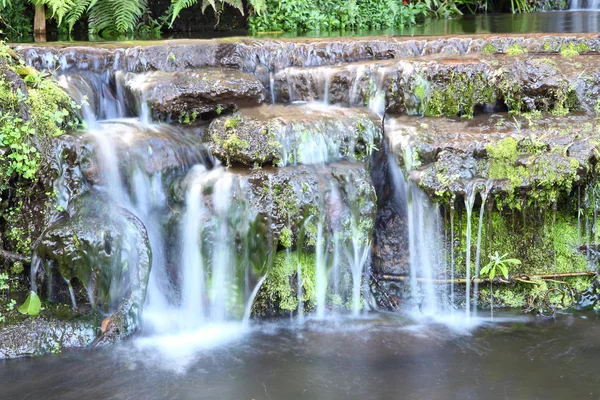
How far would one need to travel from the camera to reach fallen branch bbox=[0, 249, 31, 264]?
5.57m

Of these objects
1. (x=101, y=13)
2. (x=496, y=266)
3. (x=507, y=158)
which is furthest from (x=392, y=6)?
(x=496, y=266)

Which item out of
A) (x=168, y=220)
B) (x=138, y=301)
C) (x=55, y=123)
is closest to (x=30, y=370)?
(x=138, y=301)

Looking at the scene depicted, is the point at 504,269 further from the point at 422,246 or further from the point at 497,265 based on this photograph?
the point at 422,246

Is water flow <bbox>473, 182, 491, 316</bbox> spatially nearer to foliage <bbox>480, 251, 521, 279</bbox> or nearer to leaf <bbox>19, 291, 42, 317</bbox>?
foliage <bbox>480, 251, 521, 279</bbox>

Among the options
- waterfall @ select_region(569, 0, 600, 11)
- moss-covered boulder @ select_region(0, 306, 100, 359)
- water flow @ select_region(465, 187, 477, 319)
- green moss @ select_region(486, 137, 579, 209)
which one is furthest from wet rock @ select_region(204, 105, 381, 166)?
waterfall @ select_region(569, 0, 600, 11)

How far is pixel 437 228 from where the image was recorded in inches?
230

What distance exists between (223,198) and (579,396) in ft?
9.60

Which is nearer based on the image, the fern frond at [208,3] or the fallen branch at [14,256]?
the fallen branch at [14,256]

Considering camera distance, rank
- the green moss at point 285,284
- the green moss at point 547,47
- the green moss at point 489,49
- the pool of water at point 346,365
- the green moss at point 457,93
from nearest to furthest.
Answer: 1. the pool of water at point 346,365
2. the green moss at point 285,284
3. the green moss at point 457,93
4. the green moss at point 547,47
5. the green moss at point 489,49

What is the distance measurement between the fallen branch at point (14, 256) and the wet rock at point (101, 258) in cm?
22

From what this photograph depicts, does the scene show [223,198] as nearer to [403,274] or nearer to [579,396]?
[403,274]

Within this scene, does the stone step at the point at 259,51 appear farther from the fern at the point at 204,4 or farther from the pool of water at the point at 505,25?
the fern at the point at 204,4

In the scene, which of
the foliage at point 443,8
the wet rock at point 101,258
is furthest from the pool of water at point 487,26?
the wet rock at point 101,258

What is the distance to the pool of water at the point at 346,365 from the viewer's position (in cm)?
455
